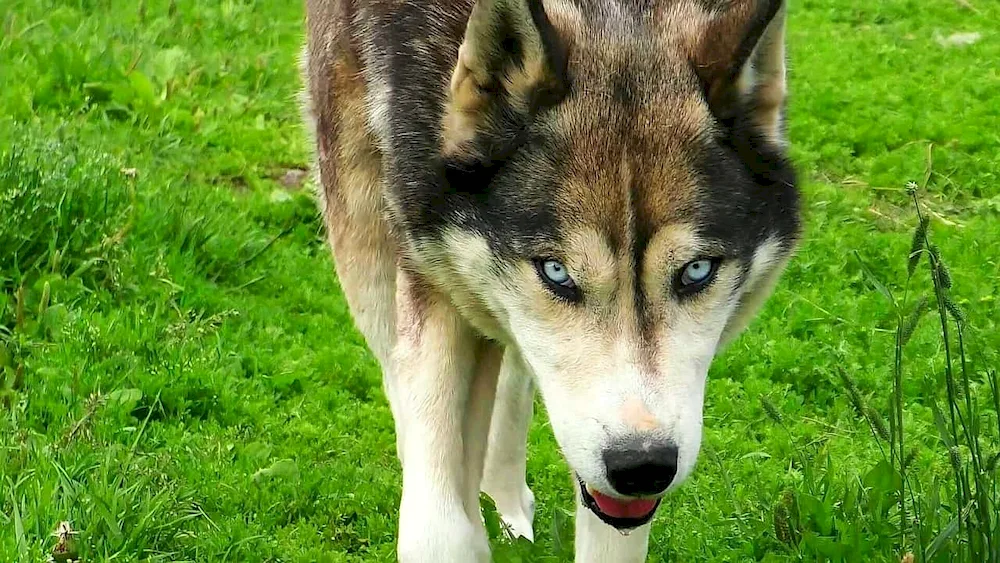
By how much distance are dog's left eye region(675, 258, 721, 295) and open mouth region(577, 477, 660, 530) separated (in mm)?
558

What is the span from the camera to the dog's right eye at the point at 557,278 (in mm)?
3221

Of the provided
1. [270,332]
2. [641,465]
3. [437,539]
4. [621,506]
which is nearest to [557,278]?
[641,465]

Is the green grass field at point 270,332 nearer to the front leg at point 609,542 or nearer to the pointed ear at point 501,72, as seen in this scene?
the front leg at point 609,542

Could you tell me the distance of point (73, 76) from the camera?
725 cm

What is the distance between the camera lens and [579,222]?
3.23 meters

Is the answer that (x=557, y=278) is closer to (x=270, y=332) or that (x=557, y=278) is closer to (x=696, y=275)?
(x=696, y=275)

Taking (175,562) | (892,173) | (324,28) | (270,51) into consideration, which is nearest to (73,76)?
(270,51)

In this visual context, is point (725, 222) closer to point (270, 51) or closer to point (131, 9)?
point (270, 51)

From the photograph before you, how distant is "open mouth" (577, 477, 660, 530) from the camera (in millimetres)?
3416

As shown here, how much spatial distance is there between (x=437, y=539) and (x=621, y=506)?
0.55 metres

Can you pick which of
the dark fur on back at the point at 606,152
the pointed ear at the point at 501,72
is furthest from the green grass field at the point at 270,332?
the pointed ear at the point at 501,72

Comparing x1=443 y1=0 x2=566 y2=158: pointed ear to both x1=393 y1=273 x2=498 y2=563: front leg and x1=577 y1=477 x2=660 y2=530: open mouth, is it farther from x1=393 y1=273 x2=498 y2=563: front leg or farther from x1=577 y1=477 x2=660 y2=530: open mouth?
x1=577 y1=477 x2=660 y2=530: open mouth

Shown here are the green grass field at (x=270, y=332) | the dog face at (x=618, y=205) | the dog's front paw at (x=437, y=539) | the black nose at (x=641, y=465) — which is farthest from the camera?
the green grass field at (x=270, y=332)

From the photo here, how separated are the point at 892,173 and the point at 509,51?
4597mm
